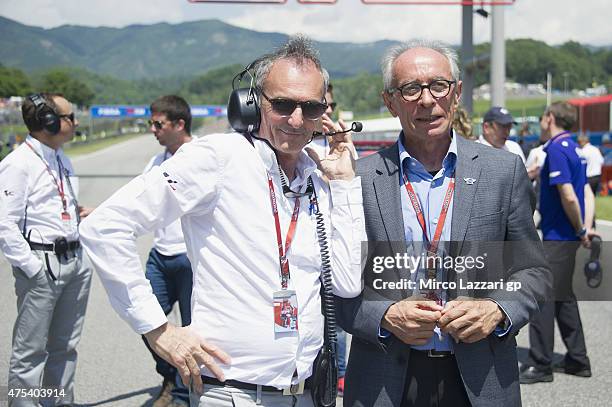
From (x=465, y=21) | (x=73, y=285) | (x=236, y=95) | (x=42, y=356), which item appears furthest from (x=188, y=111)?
(x=465, y=21)

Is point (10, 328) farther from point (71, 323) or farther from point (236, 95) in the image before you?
point (236, 95)

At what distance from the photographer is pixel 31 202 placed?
174 inches

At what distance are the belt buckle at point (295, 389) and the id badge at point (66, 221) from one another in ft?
9.27

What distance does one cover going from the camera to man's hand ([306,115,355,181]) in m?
2.44

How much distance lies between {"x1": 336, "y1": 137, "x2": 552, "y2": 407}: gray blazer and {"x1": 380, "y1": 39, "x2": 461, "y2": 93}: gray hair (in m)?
0.35

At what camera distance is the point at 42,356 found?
14.9 feet

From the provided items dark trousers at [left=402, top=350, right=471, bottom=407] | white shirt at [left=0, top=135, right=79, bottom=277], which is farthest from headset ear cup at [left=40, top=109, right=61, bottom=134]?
dark trousers at [left=402, top=350, right=471, bottom=407]

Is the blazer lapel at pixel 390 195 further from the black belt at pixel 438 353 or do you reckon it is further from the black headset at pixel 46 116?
the black headset at pixel 46 116

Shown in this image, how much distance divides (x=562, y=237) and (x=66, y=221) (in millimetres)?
3944

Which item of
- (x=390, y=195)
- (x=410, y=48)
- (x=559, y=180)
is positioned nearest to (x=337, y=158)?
(x=390, y=195)

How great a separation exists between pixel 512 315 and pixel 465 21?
55.5ft

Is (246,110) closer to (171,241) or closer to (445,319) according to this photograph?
(445,319)

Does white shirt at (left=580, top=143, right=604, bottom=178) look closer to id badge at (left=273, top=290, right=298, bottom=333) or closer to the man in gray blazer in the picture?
the man in gray blazer

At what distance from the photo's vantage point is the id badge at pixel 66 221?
4555 millimetres
